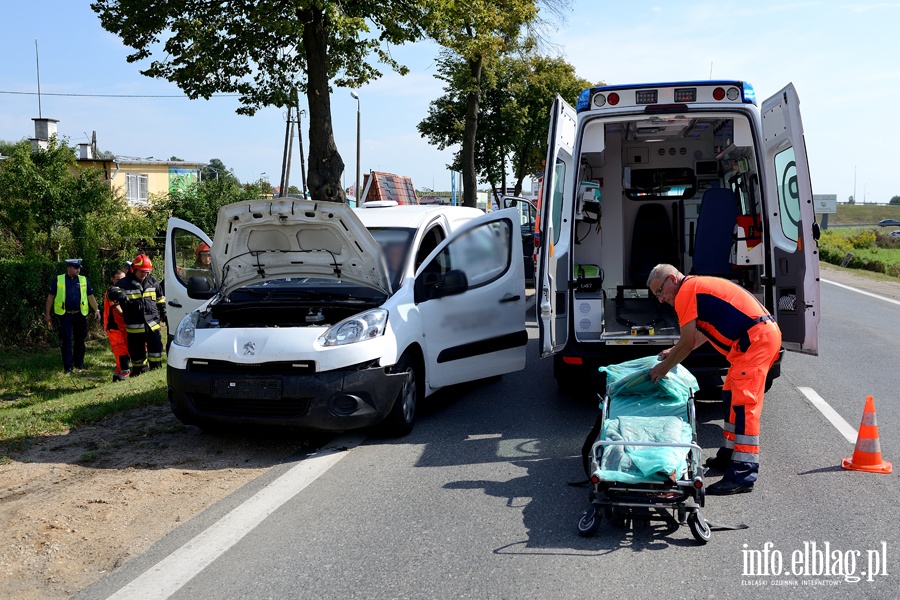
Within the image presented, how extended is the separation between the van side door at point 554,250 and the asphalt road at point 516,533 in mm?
798

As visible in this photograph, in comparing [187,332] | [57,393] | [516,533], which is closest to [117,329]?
[57,393]

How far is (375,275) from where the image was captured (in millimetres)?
7441

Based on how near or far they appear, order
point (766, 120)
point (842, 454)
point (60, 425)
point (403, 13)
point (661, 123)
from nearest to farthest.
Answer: point (842, 454), point (766, 120), point (60, 425), point (661, 123), point (403, 13)

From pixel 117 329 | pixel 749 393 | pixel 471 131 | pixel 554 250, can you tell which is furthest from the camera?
pixel 471 131

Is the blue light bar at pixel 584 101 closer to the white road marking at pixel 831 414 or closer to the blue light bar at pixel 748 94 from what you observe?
the blue light bar at pixel 748 94

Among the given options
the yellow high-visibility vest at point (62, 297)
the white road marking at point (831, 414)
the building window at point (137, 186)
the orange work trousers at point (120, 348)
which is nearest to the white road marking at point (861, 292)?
the white road marking at point (831, 414)

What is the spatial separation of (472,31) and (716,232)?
1649 cm

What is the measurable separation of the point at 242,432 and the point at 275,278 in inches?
54.7

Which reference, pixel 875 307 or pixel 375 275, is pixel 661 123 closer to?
pixel 375 275

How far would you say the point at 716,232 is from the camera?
872cm

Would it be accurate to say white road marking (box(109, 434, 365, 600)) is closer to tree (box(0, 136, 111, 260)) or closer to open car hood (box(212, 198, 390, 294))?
open car hood (box(212, 198, 390, 294))

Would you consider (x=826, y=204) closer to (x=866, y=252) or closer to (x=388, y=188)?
(x=866, y=252)

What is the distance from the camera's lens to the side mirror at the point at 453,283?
7.51 m

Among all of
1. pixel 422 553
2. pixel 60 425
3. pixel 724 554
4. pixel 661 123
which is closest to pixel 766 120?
pixel 661 123
